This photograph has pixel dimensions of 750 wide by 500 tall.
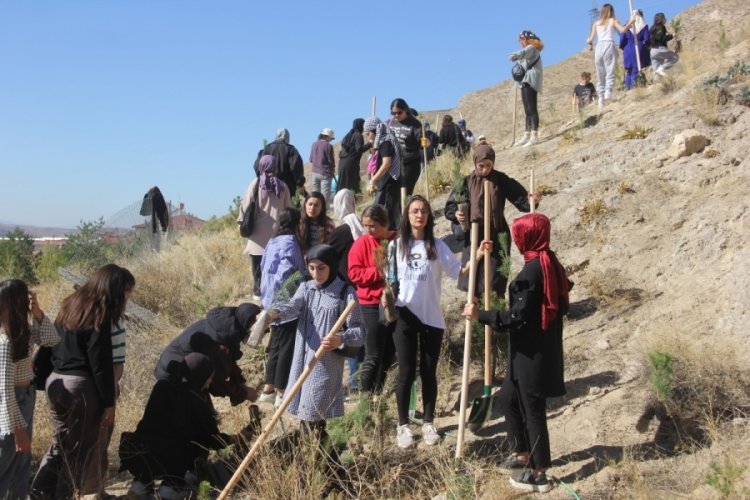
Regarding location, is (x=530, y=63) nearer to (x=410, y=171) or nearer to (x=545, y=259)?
(x=410, y=171)

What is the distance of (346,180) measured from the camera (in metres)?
10.4

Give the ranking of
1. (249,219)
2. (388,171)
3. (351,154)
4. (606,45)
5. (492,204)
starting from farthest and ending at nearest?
1. (606,45)
2. (351,154)
3. (388,171)
4. (249,219)
5. (492,204)

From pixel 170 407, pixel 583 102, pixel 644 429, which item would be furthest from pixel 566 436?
pixel 583 102

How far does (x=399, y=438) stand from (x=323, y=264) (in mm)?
1392

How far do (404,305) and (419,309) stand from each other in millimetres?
112

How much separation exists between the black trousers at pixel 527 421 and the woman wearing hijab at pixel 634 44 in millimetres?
10080

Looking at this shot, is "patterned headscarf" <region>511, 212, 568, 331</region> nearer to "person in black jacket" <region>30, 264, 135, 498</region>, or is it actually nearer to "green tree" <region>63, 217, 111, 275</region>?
"person in black jacket" <region>30, 264, 135, 498</region>

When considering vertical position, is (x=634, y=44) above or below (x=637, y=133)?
above

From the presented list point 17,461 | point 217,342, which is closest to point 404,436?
point 217,342

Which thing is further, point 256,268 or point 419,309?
point 256,268

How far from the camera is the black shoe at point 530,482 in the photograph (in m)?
4.24

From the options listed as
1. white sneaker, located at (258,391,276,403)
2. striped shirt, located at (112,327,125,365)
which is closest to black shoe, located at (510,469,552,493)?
white sneaker, located at (258,391,276,403)

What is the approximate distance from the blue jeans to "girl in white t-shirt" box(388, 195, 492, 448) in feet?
7.84

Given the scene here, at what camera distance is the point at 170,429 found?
4.41 metres
